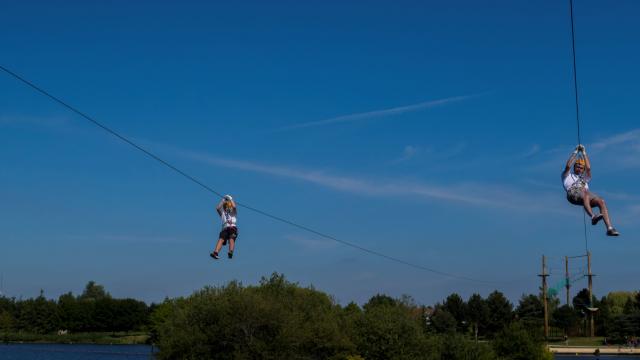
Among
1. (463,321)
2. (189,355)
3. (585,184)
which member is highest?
(463,321)

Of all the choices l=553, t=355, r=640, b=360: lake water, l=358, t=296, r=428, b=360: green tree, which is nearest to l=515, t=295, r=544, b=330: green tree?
l=553, t=355, r=640, b=360: lake water

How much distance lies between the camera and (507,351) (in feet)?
259

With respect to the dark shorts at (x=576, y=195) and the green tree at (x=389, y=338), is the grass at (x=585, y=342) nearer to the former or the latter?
the green tree at (x=389, y=338)

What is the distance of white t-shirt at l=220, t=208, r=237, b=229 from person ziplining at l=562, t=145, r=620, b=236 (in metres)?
9.03

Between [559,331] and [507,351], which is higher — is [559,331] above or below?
above

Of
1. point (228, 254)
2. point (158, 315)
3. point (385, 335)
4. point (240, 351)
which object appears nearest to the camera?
point (228, 254)

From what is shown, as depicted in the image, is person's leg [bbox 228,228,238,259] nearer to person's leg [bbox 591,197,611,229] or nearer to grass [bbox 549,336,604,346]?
person's leg [bbox 591,197,611,229]

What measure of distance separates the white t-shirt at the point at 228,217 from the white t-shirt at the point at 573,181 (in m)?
9.03

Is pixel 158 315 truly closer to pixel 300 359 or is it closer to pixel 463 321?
pixel 463 321

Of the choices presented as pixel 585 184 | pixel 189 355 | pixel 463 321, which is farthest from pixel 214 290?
pixel 463 321

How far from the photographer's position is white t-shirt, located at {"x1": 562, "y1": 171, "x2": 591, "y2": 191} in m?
18.7

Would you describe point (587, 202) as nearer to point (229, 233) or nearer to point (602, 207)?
point (602, 207)

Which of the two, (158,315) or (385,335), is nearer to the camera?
(385,335)

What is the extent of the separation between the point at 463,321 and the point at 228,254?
151 m
